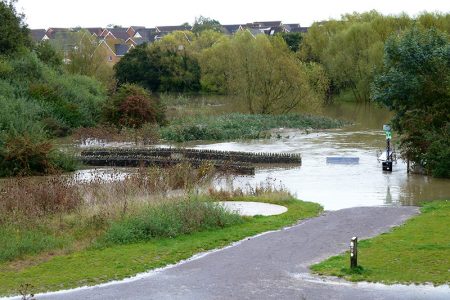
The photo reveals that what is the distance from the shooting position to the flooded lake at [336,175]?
2409 centimetres

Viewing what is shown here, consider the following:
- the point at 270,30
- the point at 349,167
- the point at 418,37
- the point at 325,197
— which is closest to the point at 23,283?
the point at 325,197

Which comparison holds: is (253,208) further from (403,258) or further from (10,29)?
(10,29)

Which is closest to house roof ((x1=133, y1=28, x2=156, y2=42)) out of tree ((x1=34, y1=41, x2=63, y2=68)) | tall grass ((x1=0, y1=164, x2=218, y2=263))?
tree ((x1=34, y1=41, x2=63, y2=68))

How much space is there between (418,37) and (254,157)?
9.08 meters

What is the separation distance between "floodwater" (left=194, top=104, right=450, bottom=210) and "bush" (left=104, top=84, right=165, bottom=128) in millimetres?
6848

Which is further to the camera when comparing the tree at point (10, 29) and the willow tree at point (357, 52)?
the willow tree at point (357, 52)

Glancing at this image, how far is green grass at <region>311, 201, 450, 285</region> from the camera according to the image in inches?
508

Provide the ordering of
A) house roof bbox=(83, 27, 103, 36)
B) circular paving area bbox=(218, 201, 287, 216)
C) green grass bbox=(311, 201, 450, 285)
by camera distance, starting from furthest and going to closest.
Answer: house roof bbox=(83, 27, 103, 36) < circular paving area bbox=(218, 201, 287, 216) < green grass bbox=(311, 201, 450, 285)

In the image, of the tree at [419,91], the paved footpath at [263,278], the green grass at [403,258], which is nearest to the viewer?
the paved footpath at [263,278]

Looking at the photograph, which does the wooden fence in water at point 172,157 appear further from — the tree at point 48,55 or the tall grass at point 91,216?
the tree at point 48,55

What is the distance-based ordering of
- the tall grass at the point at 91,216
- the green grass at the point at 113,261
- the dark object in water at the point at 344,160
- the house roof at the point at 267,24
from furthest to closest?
the house roof at the point at 267,24 → the dark object in water at the point at 344,160 → the tall grass at the point at 91,216 → the green grass at the point at 113,261

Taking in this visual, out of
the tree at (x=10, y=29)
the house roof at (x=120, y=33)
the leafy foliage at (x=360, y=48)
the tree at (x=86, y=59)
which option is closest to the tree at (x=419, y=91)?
the tree at (x=10, y=29)

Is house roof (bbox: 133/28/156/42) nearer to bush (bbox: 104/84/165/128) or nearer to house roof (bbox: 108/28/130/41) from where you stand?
house roof (bbox: 108/28/130/41)

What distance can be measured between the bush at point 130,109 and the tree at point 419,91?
18956 mm
